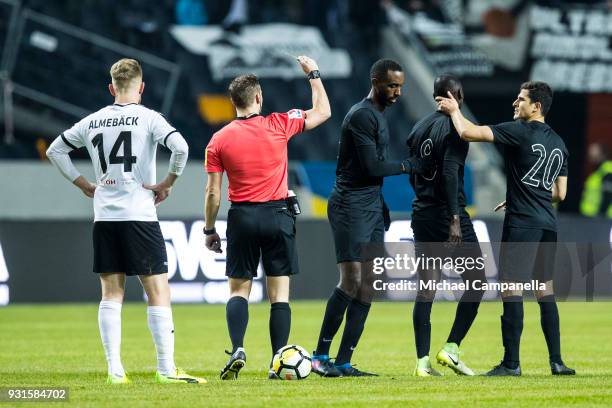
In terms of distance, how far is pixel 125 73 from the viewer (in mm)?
8227

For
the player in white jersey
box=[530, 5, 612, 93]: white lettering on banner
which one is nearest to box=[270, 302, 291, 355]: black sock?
the player in white jersey

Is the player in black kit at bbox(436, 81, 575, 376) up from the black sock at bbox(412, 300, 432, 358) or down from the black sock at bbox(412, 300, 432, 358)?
up

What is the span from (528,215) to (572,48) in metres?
18.6

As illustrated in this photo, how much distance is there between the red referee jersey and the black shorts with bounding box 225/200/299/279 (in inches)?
3.0

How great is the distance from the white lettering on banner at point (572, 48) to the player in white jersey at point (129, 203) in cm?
1908

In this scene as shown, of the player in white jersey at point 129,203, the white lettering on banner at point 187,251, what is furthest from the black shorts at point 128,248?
the white lettering on banner at point 187,251

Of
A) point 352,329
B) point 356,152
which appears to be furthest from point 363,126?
point 352,329

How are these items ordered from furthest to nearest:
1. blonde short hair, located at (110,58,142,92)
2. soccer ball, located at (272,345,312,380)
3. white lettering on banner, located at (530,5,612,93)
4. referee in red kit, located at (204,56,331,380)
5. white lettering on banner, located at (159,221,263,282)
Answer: white lettering on banner, located at (530,5,612,93)
white lettering on banner, located at (159,221,263,282)
referee in red kit, located at (204,56,331,380)
soccer ball, located at (272,345,312,380)
blonde short hair, located at (110,58,142,92)

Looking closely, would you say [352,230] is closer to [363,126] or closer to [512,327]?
[363,126]

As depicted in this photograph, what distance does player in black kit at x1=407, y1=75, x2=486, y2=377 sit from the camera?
8.88 metres

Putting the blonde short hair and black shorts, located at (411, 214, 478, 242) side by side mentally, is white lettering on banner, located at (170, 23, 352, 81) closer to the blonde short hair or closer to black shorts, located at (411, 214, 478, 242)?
black shorts, located at (411, 214, 478, 242)

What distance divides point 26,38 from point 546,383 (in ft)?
55.5

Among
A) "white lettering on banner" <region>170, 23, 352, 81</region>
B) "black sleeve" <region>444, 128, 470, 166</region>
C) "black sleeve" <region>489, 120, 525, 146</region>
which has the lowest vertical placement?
"black sleeve" <region>444, 128, 470, 166</region>
